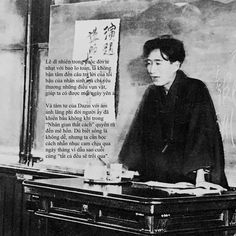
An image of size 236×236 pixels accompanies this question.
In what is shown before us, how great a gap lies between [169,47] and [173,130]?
62 cm

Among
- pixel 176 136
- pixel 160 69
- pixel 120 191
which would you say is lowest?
pixel 120 191

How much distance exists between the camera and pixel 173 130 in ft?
13.6

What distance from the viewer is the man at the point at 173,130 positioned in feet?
13.0

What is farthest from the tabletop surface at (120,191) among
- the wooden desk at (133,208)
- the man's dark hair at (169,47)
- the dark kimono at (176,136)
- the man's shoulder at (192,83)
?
the man's dark hair at (169,47)

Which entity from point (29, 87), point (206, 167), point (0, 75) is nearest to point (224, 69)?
point (206, 167)

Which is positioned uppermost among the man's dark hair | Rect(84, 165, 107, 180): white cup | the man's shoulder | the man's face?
the man's dark hair

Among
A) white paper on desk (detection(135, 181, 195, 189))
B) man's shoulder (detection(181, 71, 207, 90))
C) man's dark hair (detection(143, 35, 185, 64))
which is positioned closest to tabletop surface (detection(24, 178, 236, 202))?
white paper on desk (detection(135, 181, 195, 189))

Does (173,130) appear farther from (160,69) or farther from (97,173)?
(97,173)

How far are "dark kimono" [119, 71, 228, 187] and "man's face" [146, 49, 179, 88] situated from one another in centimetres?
5

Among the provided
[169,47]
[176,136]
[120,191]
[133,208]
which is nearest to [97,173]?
[120,191]

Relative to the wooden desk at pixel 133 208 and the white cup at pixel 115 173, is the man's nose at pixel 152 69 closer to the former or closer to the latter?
the white cup at pixel 115 173

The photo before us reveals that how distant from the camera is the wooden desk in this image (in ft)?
10.5

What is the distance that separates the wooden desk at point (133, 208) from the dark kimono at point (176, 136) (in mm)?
388

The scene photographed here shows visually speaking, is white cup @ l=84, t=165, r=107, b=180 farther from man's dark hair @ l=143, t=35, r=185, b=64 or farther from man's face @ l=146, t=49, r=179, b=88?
man's dark hair @ l=143, t=35, r=185, b=64
